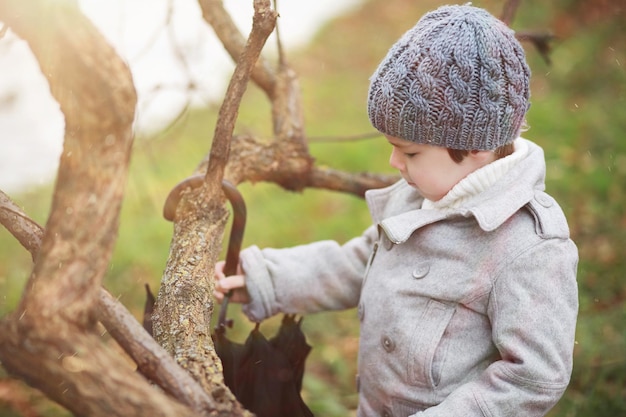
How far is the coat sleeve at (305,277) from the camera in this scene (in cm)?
203

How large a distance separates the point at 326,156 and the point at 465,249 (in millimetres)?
3591

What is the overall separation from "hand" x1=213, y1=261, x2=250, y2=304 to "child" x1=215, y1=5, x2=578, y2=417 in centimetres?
37

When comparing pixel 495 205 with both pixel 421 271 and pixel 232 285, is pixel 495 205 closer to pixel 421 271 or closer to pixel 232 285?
pixel 421 271

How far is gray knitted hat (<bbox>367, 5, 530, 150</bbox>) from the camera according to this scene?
60.7 inches

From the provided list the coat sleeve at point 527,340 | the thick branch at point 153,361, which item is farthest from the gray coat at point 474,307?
the thick branch at point 153,361

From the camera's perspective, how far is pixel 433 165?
168 cm

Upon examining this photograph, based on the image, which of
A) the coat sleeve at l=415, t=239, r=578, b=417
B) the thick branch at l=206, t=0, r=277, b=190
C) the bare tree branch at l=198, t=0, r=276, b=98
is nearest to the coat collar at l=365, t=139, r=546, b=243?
the coat sleeve at l=415, t=239, r=578, b=417

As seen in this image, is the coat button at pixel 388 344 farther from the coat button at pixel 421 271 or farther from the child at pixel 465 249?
the coat button at pixel 421 271

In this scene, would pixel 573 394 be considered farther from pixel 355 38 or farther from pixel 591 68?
pixel 355 38

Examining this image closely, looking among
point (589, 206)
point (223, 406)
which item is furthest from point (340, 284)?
point (589, 206)

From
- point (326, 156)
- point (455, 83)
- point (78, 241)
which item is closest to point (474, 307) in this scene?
point (455, 83)

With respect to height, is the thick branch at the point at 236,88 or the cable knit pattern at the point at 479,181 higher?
the thick branch at the point at 236,88

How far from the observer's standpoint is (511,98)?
5.20ft

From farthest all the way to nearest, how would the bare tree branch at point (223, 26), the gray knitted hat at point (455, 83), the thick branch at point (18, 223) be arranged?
the bare tree branch at point (223, 26) < the gray knitted hat at point (455, 83) < the thick branch at point (18, 223)
